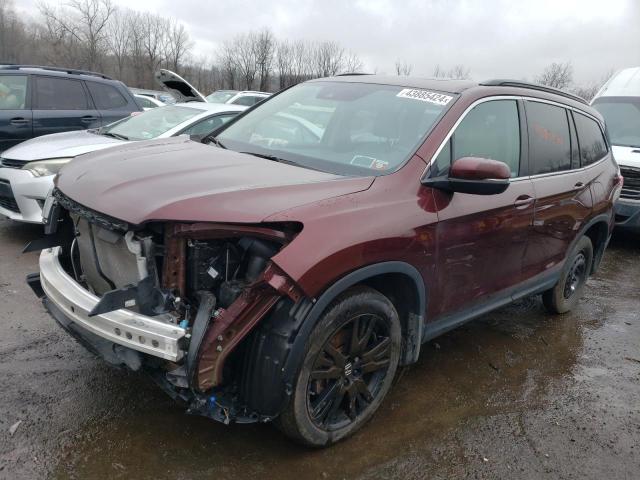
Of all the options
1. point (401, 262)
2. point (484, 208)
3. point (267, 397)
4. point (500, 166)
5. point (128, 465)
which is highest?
point (500, 166)

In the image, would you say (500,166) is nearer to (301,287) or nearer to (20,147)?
(301,287)

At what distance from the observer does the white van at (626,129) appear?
7.02 metres

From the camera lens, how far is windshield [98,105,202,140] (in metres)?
6.01

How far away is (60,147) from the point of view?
5.52 metres

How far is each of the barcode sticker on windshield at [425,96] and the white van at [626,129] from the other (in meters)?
5.04

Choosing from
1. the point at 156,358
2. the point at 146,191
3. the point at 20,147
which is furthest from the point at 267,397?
the point at 20,147

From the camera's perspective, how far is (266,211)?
7.20 ft

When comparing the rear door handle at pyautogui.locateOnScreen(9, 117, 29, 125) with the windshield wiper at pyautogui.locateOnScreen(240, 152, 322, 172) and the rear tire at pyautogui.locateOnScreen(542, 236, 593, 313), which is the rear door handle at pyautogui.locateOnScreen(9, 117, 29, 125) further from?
the rear tire at pyautogui.locateOnScreen(542, 236, 593, 313)

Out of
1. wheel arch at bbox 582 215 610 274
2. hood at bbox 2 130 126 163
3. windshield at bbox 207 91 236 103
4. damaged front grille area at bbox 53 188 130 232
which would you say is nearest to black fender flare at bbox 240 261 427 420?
damaged front grille area at bbox 53 188 130 232

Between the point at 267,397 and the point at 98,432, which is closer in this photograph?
the point at 267,397

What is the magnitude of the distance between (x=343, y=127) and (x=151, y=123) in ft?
12.2

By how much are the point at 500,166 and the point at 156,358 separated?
1928 mm

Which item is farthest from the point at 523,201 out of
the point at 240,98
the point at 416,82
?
the point at 240,98

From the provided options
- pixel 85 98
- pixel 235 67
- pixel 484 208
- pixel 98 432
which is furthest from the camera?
pixel 235 67
